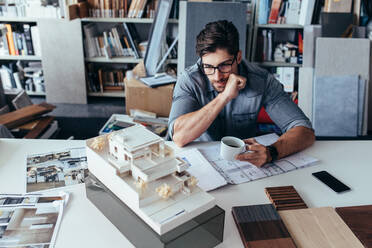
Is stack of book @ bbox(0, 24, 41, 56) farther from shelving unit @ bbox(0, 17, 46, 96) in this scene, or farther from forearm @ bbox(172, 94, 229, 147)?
forearm @ bbox(172, 94, 229, 147)

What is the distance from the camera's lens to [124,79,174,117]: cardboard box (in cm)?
300

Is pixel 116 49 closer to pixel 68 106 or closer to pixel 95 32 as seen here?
pixel 95 32

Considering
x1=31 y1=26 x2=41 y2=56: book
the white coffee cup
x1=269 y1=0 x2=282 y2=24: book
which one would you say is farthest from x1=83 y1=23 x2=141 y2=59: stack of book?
the white coffee cup

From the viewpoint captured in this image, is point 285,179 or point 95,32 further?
point 95,32

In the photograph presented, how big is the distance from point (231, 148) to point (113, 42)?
9.16 ft

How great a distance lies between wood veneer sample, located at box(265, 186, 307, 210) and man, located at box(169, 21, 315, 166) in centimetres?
18

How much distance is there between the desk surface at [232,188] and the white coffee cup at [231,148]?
0.13m

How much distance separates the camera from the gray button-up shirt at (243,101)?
161cm

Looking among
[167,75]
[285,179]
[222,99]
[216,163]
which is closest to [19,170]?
[216,163]

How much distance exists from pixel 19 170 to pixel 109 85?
2780 millimetres

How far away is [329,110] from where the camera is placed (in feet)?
10.6

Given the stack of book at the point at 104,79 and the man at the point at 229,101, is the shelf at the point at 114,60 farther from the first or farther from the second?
the man at the point at 229,101

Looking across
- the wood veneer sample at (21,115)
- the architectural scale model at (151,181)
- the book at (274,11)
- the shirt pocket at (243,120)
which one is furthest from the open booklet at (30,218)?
the book at (274,11)

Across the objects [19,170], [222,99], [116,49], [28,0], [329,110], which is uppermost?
[28,0]
